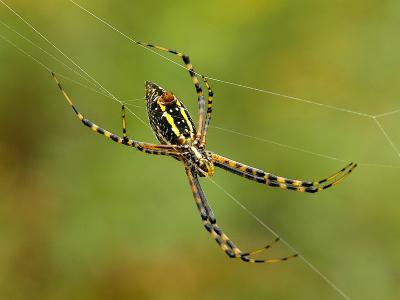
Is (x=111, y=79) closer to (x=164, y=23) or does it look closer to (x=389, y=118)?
(x=164, y=23)

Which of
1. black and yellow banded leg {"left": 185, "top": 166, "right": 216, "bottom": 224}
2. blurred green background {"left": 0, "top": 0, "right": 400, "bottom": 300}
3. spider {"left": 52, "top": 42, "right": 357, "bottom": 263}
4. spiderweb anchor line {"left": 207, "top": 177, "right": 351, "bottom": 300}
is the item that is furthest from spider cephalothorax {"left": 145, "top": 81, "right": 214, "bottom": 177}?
blurred green background {"left": 0, "top": 0, "right": 400, "bottom": 300}

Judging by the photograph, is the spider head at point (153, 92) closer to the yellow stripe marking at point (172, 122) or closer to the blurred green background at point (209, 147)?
the yellow stripe marking at point (172, 122)

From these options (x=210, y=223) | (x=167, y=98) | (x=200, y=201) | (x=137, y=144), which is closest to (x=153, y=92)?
(x=167, y=98)

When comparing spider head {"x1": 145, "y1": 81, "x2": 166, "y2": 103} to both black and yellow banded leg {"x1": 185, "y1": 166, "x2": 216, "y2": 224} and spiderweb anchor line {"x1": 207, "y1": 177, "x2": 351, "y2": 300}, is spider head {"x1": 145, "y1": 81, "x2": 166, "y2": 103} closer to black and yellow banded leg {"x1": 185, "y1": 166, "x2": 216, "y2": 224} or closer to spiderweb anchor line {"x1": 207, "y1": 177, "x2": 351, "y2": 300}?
black and yellow banded leg {"x1": 185, "y1": 166, "x2": 216, "y2": 224}

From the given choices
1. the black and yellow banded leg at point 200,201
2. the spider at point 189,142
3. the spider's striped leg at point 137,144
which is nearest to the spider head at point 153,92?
the spider at point 189,142

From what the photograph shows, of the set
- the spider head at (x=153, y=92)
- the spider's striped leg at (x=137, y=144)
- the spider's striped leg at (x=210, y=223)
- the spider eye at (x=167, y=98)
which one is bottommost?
the spider's striped leg at (x=210, y=223)

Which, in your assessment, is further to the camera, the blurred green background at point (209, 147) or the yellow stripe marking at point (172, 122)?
the blurred green background at point (209, 147)

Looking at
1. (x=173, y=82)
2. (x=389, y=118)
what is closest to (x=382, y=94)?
(x=389, y=118)

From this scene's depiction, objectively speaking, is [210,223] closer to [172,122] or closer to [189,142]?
[189,142]
